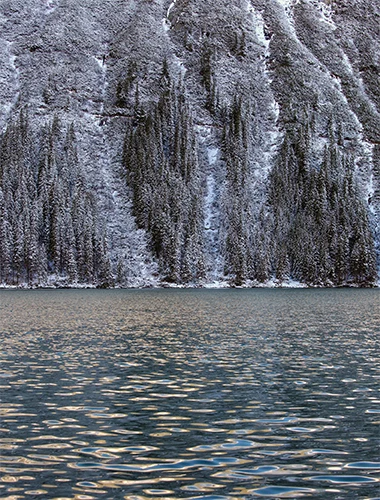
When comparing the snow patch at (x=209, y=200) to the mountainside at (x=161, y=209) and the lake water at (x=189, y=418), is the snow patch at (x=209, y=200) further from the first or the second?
the lake water at (x=189, y=418)

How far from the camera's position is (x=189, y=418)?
1956 cm

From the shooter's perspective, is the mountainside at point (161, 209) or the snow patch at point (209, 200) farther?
the snow patch at point (209, 200)

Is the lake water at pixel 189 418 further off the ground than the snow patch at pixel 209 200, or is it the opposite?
the snow patch at pixel 209 200

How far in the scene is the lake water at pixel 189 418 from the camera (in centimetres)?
1339

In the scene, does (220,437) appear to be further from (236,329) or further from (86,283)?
(86,283)

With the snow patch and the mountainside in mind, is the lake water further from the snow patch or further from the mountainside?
the snow patch

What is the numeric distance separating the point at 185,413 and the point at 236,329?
29.0 metres

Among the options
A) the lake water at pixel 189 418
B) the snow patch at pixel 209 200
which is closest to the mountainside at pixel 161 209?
the snow patch at pixel 209 200

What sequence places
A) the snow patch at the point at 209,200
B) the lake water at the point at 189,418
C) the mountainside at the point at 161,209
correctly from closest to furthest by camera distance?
the lake water at the point at 189,418 → the mountainside at the point at 161,209 → the snow patch at the point at 209,200

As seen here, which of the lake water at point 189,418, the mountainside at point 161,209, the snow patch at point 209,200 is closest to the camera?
the lake water at point 189,418

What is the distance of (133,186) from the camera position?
7357 inches

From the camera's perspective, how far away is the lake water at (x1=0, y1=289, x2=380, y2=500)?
1339cm

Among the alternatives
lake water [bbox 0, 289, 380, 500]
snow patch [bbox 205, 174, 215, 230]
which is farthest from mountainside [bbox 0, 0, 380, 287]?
lake water [bbox 0, 289, 380, 500]

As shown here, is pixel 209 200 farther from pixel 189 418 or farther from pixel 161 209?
pixel 189 418
